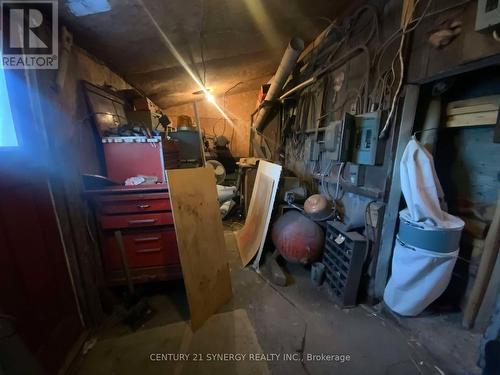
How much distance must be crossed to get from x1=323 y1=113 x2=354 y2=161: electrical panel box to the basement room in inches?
0.8

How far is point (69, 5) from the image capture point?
4.36 feet

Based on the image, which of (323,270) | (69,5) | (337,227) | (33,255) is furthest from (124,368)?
(69,5)

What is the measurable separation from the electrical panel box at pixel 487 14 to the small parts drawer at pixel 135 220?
7.10 feet

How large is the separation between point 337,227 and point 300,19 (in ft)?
7.18

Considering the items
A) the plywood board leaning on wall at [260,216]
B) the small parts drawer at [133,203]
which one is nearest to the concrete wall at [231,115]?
the plywood board leaning on wall at [260,216]

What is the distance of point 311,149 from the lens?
9.99ft

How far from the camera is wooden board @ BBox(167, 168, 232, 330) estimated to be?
154 centimetres

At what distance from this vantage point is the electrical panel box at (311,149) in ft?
9.39

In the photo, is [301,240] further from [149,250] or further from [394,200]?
[149,250]

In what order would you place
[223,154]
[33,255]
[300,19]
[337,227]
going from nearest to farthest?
[33,255] → [337,227] → [300,19] → [223,154]

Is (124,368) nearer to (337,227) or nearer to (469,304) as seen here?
(337,227)

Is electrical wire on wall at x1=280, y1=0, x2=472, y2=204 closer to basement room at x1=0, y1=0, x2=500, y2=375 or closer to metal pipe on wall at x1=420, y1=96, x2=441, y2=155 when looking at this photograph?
basement room at x1=0, y1=0, x2=500, y2=375

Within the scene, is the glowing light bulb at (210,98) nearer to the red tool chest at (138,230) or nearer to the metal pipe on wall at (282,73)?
the metal pipe on wall at (282,73)

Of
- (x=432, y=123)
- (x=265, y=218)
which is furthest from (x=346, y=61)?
(x=265, y=218)
